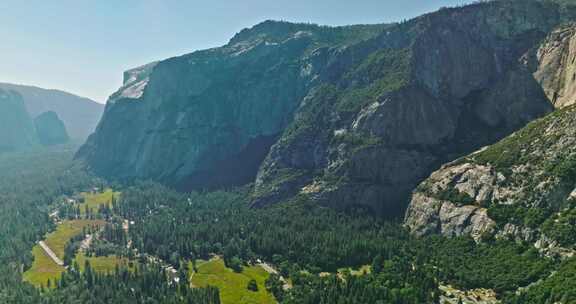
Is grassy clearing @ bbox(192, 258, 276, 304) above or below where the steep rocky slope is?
below

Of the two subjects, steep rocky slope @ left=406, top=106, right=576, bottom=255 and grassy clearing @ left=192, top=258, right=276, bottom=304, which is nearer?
steep rocky slope @ left=406, top=106, right=576, bottom=255

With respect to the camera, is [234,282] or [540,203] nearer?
[540,203]

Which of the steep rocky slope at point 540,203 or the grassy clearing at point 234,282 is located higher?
the steep rocky slope at point 540,203

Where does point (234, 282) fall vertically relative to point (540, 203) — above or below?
below

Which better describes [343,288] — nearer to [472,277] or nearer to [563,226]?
[472,277]

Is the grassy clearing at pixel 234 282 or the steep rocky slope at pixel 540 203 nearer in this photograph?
the steep rocky slope at pixel 540 203

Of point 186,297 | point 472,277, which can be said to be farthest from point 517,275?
point 186,297

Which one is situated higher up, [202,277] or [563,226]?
[563,226]

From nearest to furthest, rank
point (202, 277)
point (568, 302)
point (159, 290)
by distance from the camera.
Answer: point (568, 302), point (159, 290), point (202, 277)
